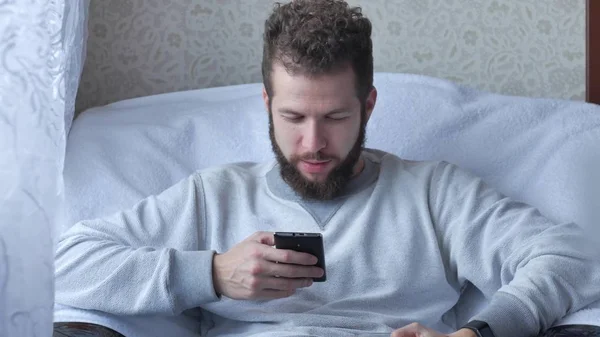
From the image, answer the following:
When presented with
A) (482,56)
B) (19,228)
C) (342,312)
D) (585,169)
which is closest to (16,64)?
(19,228)

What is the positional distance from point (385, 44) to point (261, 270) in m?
0.87

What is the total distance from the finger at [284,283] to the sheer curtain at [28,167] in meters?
0.50

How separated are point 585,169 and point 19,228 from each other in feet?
3.75

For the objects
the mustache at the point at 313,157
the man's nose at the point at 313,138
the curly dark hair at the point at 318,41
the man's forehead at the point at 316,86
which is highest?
the curly dark hair at the point at 318,41

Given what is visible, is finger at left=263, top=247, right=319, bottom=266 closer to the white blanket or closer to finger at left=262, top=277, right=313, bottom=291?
finger at left=262, top=277, right=313, bottom=291

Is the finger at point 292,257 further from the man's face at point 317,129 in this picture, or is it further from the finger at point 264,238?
the man's face at point 317,129

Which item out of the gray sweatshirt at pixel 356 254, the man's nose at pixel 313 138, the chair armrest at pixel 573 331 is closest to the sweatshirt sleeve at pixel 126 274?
the gray sweatshirt at pixel 356 254

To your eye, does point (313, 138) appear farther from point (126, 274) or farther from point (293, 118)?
point (126, 274)

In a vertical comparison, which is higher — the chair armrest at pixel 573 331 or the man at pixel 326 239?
the man at pixel 326 239

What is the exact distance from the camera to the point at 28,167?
1.04m

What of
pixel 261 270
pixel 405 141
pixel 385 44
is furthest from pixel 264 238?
pixel 385 44

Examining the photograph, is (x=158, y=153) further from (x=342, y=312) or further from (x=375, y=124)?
(x=342, y=312)

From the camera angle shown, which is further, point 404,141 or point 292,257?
point 404,141

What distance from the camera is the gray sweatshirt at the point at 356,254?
1562 mm
